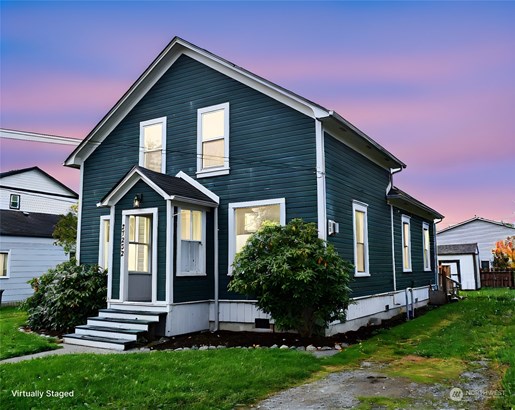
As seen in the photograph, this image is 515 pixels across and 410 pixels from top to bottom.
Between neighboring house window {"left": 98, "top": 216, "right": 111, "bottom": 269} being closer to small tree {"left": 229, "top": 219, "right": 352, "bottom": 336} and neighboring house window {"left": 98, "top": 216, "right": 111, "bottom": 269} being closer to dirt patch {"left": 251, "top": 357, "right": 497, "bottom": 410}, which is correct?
small tree {"left": 229, "top": 219, "right": 352, "bottom": 336}

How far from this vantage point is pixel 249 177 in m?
11.5

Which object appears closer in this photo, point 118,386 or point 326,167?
point 118,386

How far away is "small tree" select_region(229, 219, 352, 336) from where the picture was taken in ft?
29.8

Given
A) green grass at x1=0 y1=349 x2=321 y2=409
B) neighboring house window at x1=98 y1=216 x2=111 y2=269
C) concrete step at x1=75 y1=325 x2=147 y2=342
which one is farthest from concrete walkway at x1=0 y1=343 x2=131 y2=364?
neighboring house window at x1=98 y1=216 x2=111 y2=269

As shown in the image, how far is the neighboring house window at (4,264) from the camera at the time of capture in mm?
21344

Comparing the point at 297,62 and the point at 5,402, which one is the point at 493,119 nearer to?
the point at 297,62

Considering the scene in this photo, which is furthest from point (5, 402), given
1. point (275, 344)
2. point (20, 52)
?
point (20, 52)

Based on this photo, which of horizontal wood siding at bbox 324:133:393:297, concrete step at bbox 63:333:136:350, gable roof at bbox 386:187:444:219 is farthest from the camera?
gable roof at bbox 386:187:444:219

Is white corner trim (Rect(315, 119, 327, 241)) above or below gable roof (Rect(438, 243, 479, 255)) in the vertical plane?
above

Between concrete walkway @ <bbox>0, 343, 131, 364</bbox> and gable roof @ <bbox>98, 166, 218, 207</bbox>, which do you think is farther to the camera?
gable roof @ <bbox>98, 166, 218, 207</bbox>

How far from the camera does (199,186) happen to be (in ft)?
39.9

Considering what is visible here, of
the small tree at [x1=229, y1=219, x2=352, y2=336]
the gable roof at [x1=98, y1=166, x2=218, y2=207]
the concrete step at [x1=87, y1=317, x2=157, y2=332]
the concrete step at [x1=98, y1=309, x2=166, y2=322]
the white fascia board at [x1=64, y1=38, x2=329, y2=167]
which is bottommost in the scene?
the concrete step at [x1=87, y1=317, x2=157, y2=332]

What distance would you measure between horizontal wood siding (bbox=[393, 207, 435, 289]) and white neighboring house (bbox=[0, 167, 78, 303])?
54.8 ft

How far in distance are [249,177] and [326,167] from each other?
1915 millimetres
